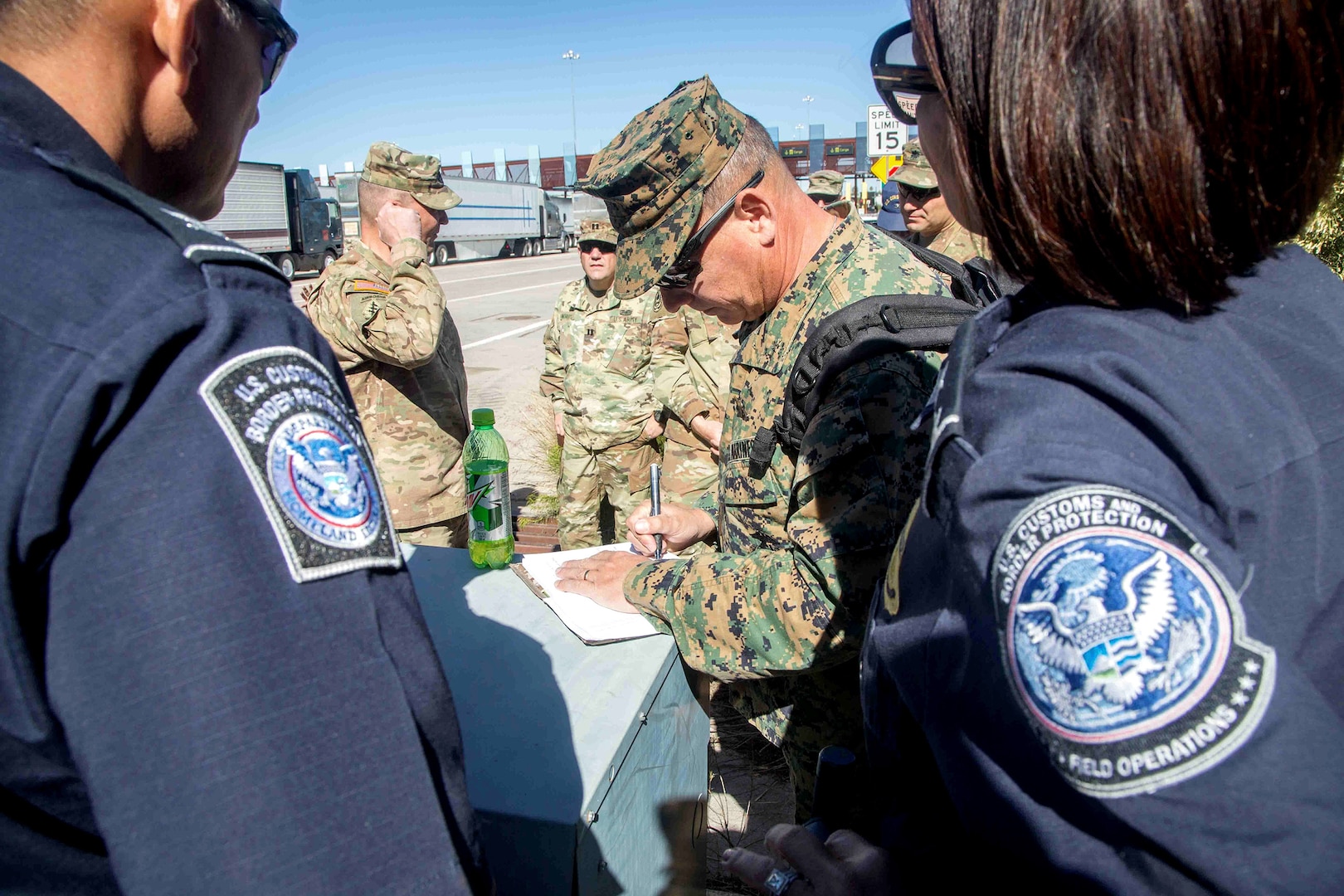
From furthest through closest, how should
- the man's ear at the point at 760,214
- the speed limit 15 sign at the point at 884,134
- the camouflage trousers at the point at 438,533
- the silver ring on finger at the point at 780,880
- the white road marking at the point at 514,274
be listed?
the white road marking at the point at 514,274 < the speed limit 15 sign at the point at 884,134 < the camouflage trousers at the point at 438,533 < the man's ear at the point at 760,214 < the silver ring on finger at the point at 780,880

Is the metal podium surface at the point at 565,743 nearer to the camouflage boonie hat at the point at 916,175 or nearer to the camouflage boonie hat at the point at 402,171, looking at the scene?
the camouflage boonie hat at the point at 402,171

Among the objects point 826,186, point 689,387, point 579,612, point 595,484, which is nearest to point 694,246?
point 579,612

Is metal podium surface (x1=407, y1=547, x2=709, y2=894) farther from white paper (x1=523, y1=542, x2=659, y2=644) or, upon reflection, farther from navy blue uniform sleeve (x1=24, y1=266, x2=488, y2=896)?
navy blue uniform sleeve (x1=24, y1=266, x2=488, y2=896)

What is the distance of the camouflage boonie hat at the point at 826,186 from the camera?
26.1ft

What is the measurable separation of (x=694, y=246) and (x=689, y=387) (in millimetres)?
2664

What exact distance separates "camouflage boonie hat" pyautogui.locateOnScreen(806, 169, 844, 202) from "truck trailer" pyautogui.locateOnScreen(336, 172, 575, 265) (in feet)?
60.0

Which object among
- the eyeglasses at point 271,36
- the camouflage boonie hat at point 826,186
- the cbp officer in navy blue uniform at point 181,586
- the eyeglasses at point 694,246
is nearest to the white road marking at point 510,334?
the camouflage boonie hat at point 826,186

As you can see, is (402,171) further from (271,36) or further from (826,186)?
(826,186)

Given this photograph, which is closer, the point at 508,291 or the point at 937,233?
the point at 937,233

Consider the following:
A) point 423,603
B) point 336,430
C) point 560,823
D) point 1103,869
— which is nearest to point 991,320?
point 1103,869

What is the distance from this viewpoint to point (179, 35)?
823 mm

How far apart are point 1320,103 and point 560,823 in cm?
124

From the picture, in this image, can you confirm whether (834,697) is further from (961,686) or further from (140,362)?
(140,362)

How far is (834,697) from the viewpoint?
1853mm
